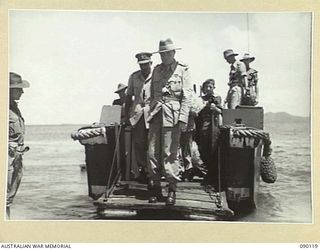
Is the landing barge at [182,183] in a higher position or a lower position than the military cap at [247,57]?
lower

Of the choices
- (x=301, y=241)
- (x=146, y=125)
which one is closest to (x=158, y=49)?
(x=146, y=125)

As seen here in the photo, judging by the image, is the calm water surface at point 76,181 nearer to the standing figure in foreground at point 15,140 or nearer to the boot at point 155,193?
the standing figure in foreground at point 15,140

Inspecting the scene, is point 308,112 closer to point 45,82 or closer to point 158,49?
point 158,49

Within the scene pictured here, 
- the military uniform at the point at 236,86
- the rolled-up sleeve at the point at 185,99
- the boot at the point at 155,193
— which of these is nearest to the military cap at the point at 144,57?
the rolled-up sleeve at the point at 185,99

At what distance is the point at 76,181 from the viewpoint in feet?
4.22

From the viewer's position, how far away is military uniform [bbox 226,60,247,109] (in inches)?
50.5

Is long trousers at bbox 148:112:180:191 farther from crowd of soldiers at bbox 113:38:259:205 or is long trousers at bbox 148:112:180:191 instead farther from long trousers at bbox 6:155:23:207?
long trousers at bbox 6:155:23:207

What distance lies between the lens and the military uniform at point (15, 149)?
128 cm

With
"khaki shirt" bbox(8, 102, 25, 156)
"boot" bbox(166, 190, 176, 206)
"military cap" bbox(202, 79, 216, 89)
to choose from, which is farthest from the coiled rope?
"khaki shirt" bbox(8, 102, 25, 156)

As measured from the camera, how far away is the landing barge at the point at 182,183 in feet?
4.16

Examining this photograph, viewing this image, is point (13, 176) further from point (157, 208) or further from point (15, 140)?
point (157, 208)

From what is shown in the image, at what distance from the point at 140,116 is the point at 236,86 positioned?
255 millimetres

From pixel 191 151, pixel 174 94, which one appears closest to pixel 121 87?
pixel 174 94

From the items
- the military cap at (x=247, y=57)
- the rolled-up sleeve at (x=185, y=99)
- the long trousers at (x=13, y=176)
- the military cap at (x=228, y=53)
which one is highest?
the military cap at (x=228, y=53)
